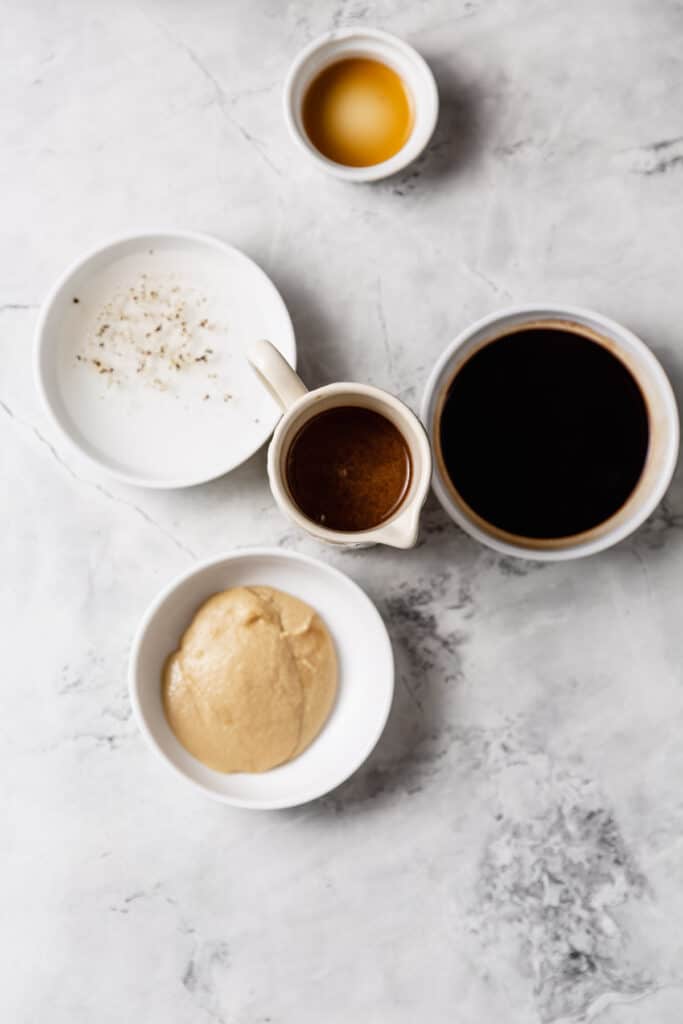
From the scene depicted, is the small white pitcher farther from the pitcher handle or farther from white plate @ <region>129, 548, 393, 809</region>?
white plate @ <region>129, 548, 393, 809</region>

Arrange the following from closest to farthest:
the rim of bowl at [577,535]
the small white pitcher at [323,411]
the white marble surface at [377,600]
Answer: the small white pitcher at [323,411] → the rim of bowl at [577,535] → the white marble surface at [377,600]

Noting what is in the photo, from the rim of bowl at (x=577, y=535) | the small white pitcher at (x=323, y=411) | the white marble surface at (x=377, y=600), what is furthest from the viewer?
the white marble surface at (x=377, y=600)

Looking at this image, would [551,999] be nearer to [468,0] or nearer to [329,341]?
[329,341]

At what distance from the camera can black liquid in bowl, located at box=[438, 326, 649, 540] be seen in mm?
1127

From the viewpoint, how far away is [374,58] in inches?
48.3

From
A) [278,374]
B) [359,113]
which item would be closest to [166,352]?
[278,374]

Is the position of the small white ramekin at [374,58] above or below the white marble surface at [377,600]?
above

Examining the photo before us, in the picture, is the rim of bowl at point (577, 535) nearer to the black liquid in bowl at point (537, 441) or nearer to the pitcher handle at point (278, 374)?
the black liquid in bowl at point (537, 441)

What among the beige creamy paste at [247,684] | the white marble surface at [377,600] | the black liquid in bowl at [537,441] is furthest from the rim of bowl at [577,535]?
the beige creamy paste at [247,684]

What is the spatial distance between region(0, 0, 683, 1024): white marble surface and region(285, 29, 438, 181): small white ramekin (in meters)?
0.07

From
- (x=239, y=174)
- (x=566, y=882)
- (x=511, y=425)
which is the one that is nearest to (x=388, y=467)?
(x=511, y=425)

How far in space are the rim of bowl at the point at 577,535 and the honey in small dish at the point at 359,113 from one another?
297 millimetres

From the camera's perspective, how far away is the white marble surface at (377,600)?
123 centimetres

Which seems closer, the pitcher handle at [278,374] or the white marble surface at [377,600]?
the pitcher handle at [278,374]
